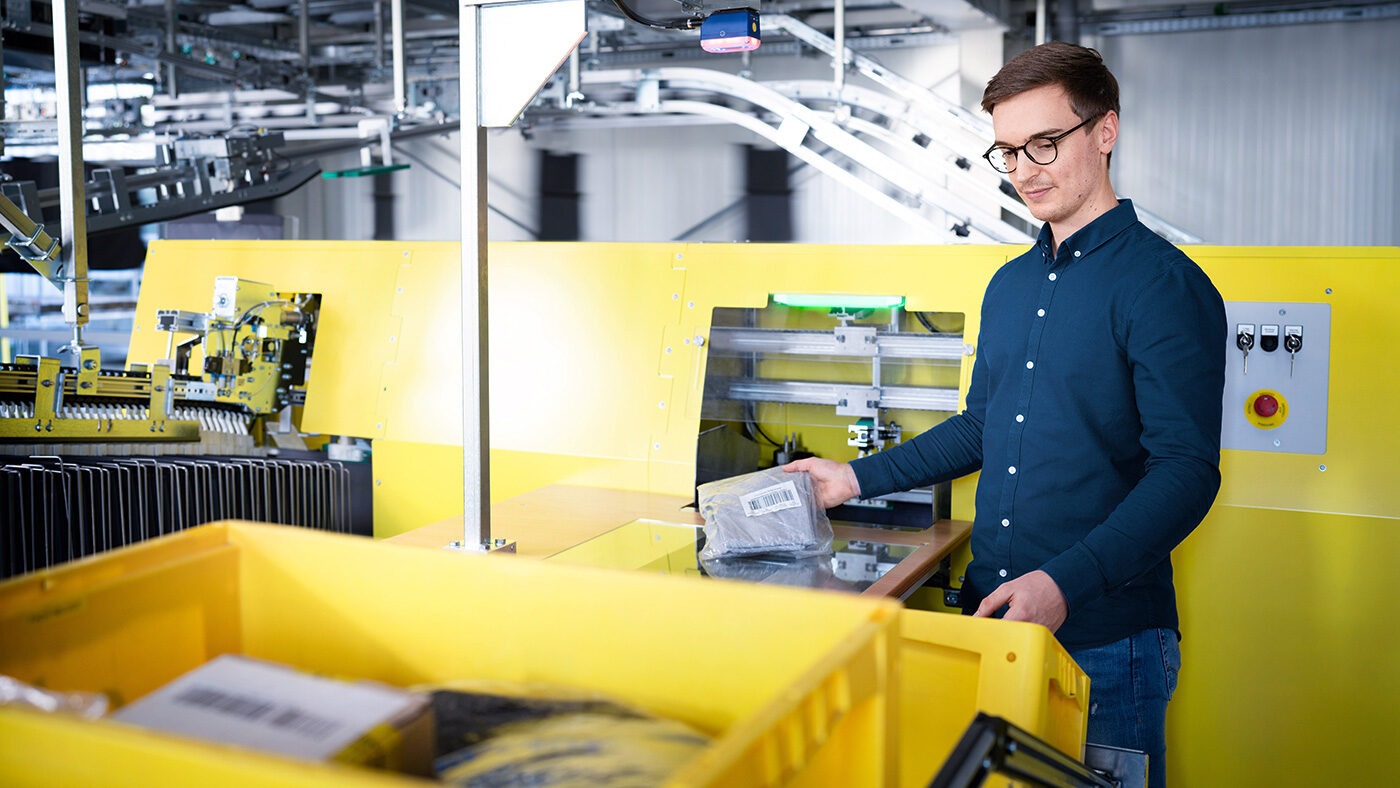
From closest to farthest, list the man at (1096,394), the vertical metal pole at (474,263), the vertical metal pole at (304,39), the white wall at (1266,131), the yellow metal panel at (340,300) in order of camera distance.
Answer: the man at (1096,394)
the vertical metal pole at (474,263)
the yellow metal panel at (340,300)
the white wall at (1266,131)
the vertical metal pole at (304,39)

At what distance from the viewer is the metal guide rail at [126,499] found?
216 centimetres

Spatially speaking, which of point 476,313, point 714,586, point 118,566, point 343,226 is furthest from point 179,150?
point 343,226

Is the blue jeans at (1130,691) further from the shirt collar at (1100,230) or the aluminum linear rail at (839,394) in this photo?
the aluminum linear rail at (839,394)

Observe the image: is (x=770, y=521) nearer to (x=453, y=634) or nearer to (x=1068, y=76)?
(x=1068, y=76)

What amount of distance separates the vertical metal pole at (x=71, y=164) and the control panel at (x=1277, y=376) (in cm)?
234

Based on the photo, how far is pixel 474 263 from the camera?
179 cm

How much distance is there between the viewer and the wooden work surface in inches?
80.2

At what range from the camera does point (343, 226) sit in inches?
318

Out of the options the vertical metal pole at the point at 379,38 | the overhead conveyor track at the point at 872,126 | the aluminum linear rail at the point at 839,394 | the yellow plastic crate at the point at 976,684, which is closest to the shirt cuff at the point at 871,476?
the aluminum linear rail at the point at 839,394

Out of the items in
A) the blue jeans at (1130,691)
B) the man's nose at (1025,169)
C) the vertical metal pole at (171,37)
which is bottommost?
the blue jeans at (1130,691)

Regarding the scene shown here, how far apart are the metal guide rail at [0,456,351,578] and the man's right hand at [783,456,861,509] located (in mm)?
1202

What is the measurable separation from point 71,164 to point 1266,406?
2.46m

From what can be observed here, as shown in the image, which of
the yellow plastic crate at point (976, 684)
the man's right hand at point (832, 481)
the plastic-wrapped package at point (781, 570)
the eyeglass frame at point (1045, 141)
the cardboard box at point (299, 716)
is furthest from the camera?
Result: the man's right hand at point (832, 481)

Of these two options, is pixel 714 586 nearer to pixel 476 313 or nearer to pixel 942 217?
pixel 476 313
